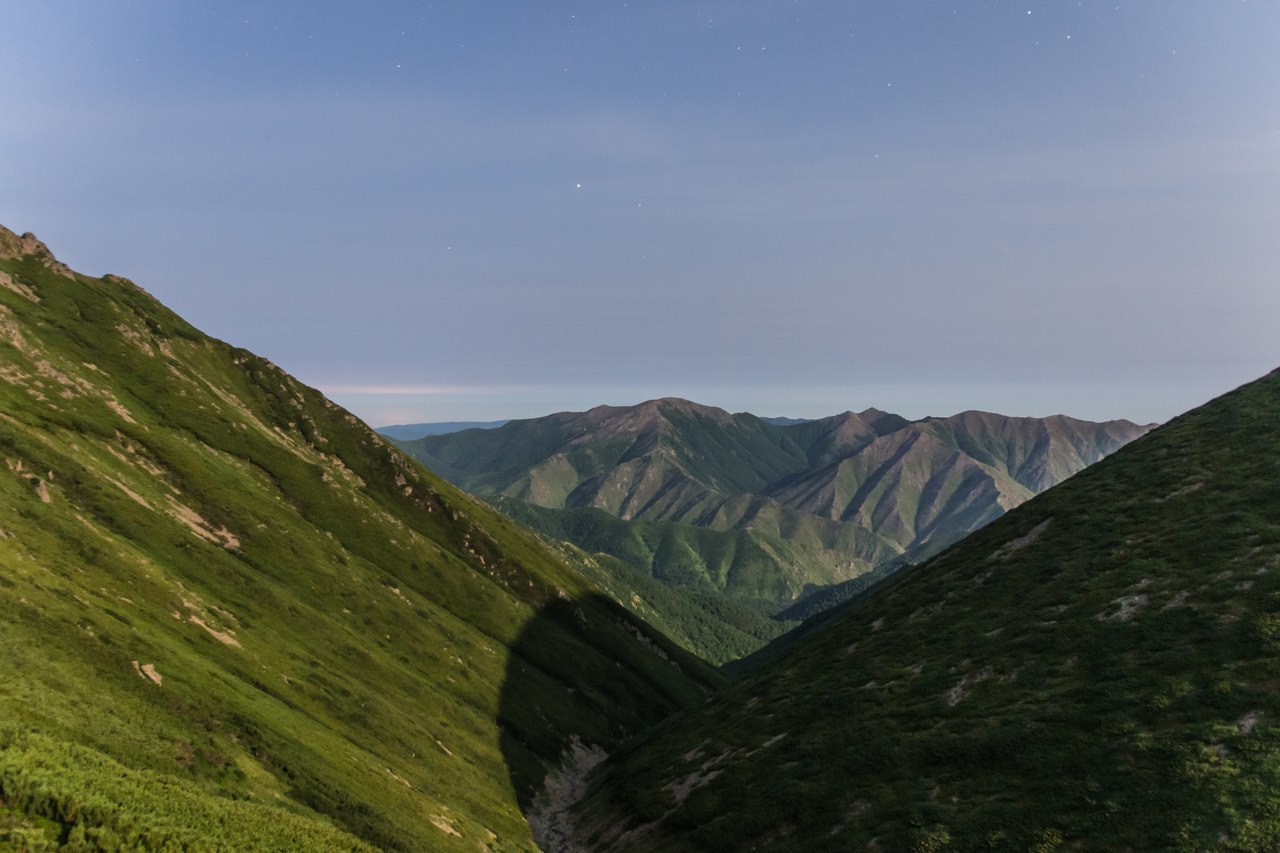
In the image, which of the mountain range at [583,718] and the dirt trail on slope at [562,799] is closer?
the mountain range at [583,718]

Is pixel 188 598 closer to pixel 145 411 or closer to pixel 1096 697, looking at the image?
pixel 145 411

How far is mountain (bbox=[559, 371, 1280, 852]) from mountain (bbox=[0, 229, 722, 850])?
33.3m

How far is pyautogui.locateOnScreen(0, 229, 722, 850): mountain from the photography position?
132 feet

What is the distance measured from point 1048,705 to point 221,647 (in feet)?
312

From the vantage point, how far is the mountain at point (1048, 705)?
47500 mm

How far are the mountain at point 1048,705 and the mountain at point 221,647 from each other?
109 ft

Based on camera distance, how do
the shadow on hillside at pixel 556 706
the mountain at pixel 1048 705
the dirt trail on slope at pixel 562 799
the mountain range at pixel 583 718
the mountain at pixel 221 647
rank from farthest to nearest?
the shadow on hillside at pixel 556 706 < the dirt trail on slope at pixel 562 799 < the mountain at pixel 1048 705 < the mountain range at pixel 583 718 < the mountain at pixel 221 647

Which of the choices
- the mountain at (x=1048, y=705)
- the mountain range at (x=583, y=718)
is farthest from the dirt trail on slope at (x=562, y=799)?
the mountain at (x=1048, y=705)

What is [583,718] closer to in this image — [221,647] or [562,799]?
[562,799]

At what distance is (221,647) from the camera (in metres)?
80.9

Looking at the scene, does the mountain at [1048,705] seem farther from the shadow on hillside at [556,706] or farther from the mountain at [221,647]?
the mountain at [221,647]

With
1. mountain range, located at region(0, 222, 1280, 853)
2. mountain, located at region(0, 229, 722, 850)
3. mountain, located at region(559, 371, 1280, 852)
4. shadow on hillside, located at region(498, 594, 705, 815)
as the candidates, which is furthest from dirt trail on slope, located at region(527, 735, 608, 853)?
mountain, located at region(559, 371, 1280, 852)

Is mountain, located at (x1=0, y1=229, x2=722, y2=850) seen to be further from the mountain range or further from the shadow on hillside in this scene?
the shadow on hillside

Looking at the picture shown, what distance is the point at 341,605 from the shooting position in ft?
436
